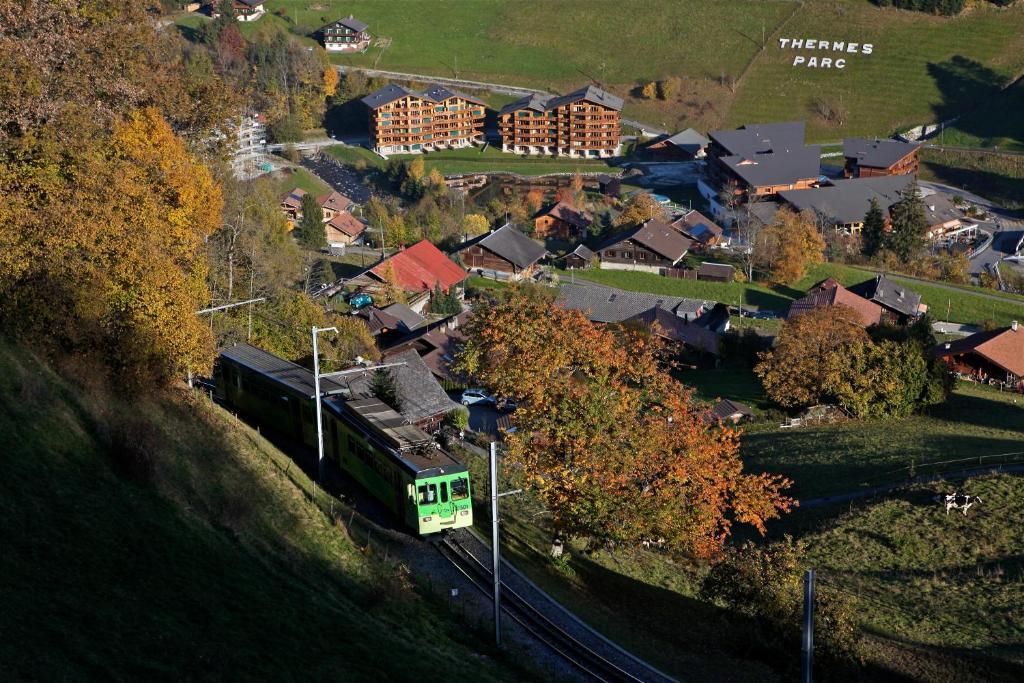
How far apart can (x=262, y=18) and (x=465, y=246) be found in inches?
3050

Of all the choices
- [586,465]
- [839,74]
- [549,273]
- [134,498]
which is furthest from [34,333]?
[839,74]

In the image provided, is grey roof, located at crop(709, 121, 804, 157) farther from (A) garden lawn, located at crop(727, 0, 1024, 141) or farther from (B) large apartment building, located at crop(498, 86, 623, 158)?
(A) garden lawn, located at crop(727, 0, 1024, 141)

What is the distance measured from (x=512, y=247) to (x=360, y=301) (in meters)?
14.7

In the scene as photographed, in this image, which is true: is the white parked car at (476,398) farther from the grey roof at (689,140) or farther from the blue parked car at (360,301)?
the grey roof at (689,140)

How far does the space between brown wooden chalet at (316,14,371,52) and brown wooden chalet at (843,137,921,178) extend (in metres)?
62.5

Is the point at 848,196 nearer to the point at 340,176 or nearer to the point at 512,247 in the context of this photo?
the point at 512,247

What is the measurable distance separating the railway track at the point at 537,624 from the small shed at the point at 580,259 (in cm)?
5248

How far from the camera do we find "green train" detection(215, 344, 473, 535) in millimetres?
23094

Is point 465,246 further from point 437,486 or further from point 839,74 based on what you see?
point 839,74

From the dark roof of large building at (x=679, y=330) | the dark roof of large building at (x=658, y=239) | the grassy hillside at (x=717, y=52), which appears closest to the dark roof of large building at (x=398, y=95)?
the grassy hillside at (x=717, y=52)

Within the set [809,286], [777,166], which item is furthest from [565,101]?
[809,286]

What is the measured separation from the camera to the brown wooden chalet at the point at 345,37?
134 metres

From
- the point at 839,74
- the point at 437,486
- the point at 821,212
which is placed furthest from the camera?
the point at 839,74

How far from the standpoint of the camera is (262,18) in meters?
138
